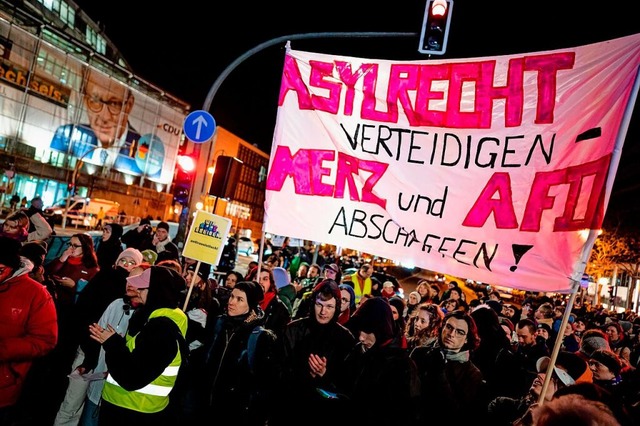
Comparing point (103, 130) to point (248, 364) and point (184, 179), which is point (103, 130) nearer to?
point (184, 179)

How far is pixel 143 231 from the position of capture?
30.0 feet

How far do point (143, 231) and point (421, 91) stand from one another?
738cm

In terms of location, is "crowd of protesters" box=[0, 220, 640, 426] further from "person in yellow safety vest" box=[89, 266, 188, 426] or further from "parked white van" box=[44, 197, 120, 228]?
"parked white van" box=[44, 197, 120, 228]

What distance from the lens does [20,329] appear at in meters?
3.24

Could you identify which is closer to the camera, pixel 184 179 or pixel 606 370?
pixel 606 370

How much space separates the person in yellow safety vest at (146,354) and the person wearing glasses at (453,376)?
1971mm

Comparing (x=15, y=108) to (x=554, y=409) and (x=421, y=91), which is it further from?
(x=554, y=409)

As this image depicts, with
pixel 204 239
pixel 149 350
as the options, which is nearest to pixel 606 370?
pixel 149 350

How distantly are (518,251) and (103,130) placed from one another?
48015 millimetres

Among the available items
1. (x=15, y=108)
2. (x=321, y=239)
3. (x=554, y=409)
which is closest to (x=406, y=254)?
(x=321, y=239)

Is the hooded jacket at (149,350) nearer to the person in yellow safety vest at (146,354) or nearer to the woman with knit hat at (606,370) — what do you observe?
the person in yellow safety vest at (146,354)

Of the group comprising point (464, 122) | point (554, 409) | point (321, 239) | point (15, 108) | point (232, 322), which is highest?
point (15, 108)

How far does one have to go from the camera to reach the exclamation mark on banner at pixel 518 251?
319cm

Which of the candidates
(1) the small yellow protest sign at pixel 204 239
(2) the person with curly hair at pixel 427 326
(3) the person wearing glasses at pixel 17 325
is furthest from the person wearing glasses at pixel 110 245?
(2) the person with curly hair at pixel 427 326
